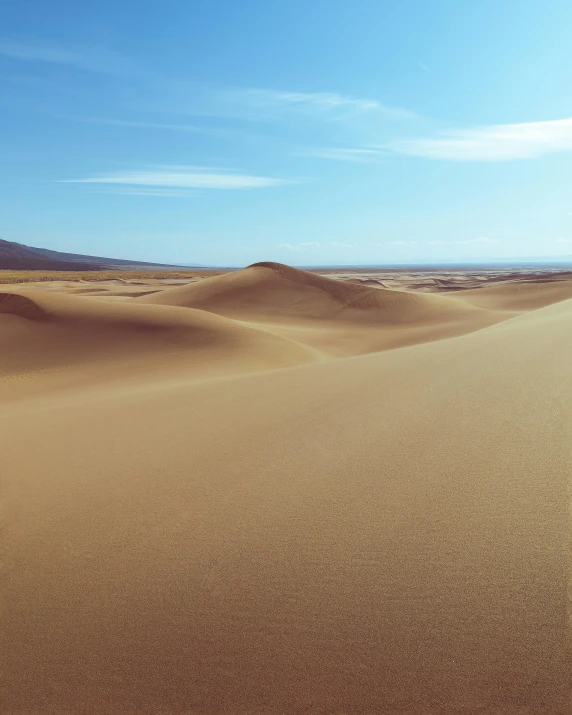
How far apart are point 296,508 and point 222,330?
1267 centimetres

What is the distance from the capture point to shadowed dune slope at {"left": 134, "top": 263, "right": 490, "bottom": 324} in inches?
1073

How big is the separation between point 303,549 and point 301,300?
89.8 feet

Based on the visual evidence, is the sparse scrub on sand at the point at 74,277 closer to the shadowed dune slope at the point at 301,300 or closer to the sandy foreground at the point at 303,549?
the shadowed dune slope at the point at 301,300

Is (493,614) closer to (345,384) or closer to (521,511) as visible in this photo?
(521,511)

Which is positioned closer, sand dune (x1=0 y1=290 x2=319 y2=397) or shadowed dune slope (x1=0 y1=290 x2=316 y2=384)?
sand dune (x1=0 y1=290 x2=319 y2=397)

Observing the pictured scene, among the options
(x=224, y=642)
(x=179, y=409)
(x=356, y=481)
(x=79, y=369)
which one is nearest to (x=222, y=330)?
(x=79, y=369)

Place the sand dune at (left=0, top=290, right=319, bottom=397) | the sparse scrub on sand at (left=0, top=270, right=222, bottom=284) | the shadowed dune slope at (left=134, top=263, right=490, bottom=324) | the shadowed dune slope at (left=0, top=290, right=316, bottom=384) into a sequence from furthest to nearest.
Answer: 1. the sparse scrub on sand at (left=0, top=270, right=222, bottom=284)
2. the shadowed dune slope at (left=134, top=263, right=490, bottom=324)
3. the shadowed dune slope at (left=0, top=290, right=316, bottom=384)
4. the sand dune at (left=0, top=290, right=319, bottom=397)

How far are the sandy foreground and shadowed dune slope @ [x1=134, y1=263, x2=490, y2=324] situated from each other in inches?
822

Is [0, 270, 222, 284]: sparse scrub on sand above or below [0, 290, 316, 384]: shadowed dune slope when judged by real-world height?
above

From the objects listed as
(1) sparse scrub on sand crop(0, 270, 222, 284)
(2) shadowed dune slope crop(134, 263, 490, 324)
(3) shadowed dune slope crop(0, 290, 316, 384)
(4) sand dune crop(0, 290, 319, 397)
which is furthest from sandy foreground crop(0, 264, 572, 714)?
(1) sparse scrub on sand crop(0, 270, 222, 284)

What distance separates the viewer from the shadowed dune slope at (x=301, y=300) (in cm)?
2727

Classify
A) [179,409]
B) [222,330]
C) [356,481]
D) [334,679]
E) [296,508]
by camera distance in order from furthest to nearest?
1. [222,330]
2. [179,409]
3. [356,481]
4. [296,508]
5. [334,679]

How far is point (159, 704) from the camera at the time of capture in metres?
2.29

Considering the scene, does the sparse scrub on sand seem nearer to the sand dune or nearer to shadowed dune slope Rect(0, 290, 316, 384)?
shadowed dune slope Rect(0, 290, 316, 384)
